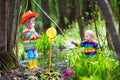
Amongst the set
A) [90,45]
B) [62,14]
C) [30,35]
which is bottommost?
[90,45]

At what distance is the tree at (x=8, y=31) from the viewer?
6555 millimetres

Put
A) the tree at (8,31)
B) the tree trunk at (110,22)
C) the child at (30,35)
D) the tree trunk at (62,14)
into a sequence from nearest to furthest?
the tree trunk at (110,22) < the tree at (8,31) < the child at (30,35) < the tree trunk at (62,14)

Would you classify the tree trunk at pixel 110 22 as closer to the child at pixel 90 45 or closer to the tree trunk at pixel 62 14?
the child at pixel 90 45

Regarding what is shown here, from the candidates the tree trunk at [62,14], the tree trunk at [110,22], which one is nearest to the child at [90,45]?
the tree trunk at [110,22]

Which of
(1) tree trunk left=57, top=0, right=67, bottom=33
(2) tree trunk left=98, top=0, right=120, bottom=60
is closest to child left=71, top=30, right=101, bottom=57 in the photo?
(2) tree trunk left=98, top=0, right=120, bottom=60

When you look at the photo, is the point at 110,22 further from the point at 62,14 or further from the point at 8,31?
the point at 62,14

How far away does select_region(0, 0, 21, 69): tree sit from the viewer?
6.55 m

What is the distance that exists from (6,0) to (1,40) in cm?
63

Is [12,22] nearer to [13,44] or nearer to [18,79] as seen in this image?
[13,44]

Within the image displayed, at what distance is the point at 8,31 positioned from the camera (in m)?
6.75

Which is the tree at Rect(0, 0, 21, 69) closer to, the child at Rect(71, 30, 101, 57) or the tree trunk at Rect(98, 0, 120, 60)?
the child at Rect(71, 30, 101, 57)

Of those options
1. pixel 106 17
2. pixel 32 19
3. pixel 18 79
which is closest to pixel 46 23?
pixel 32 19

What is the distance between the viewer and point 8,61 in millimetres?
6652

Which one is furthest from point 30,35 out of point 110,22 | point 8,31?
point 110,22
